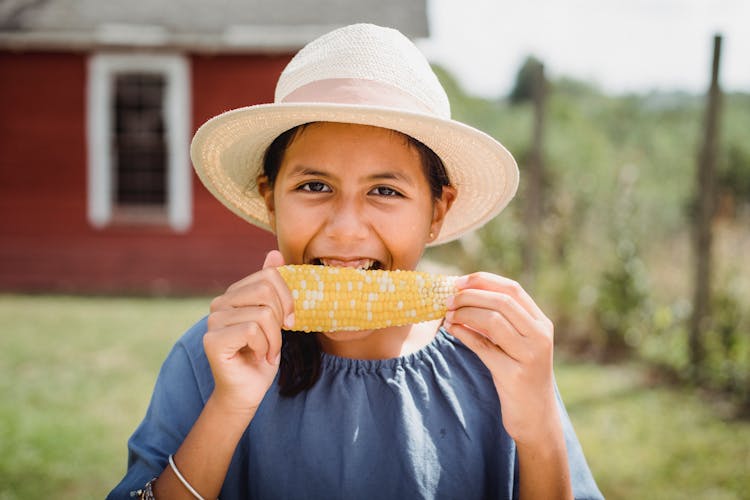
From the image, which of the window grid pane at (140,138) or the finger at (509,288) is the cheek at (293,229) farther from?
the window grid pane at (140,138)

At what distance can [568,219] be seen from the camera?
734cm

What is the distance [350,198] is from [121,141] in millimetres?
9648

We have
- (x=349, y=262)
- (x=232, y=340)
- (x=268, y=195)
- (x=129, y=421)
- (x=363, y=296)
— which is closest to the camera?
(x=232, y=340)

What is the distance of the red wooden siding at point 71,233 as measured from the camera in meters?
10.4

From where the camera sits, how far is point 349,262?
71.1 inches

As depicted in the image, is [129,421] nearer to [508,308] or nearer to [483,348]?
[483,348]

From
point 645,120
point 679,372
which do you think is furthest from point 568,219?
point 645,120

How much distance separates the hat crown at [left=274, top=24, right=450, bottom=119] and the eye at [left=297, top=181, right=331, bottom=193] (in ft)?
0.77

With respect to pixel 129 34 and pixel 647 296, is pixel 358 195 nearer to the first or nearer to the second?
pixel 647 296

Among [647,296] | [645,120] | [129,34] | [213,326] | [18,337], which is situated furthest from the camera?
[645,120]

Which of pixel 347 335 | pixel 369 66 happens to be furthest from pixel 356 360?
pixel 369 66

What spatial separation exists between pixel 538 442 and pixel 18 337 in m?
6.97

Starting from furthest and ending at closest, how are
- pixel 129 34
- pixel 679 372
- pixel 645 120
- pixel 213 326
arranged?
pixel 645 120 < pixel 129 34 < pixel 679 372 < pixel 213 326

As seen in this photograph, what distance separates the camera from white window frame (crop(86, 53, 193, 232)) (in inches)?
396
